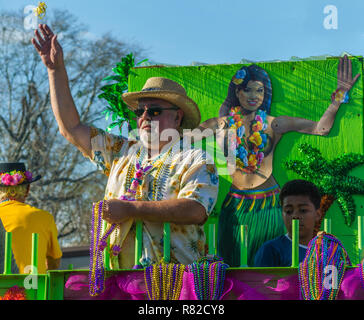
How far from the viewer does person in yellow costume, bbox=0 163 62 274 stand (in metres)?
4.56

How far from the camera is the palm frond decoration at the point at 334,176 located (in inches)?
208

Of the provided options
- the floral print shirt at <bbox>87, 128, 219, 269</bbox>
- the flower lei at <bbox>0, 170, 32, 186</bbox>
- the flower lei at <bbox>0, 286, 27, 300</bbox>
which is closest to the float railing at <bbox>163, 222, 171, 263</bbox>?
the floral print shirt at <bbox>87, 128, 219, 269</bbox>

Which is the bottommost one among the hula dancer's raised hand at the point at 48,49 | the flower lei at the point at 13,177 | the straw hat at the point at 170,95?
the flower lei at the point at 13,177

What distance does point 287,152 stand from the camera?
17.8 ft

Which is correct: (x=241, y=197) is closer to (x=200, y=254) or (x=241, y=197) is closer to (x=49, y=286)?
(x=200, y=254)

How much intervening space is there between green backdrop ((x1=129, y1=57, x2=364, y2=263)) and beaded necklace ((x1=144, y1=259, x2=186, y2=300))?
2.34 m

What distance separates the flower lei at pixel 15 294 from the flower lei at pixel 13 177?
1581mm

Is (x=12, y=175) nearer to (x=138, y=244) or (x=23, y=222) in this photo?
(x=23, y=222)

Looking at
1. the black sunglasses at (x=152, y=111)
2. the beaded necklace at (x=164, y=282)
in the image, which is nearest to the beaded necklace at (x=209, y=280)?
the beaded necklace at (x=164, y=282)

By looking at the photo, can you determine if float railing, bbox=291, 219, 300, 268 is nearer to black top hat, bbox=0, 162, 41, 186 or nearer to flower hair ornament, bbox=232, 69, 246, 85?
black top hat, bbox=0, 162, 41, 186

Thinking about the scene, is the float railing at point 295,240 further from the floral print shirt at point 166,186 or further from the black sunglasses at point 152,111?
the black sunglasses at point 152,111

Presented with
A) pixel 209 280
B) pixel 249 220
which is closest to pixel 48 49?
pixel 209 280
